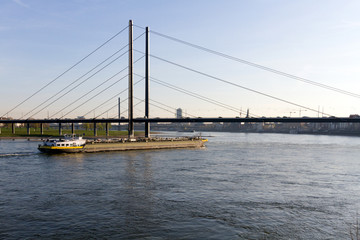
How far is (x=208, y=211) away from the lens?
804 inches

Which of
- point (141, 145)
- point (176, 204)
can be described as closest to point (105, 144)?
point (141, 145)

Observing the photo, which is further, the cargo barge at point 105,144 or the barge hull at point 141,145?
the barge hull at point 141,145

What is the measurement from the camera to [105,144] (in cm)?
6334

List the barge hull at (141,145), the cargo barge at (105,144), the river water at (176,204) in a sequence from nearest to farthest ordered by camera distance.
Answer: the river water at (176,204) < the cargo barge at (105,144) < the barge hull at (141,145)

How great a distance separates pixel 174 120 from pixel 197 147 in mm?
13415

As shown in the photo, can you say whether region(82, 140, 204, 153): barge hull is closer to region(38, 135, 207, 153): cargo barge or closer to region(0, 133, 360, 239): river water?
region(38, 135, 207, 153): cargo barge

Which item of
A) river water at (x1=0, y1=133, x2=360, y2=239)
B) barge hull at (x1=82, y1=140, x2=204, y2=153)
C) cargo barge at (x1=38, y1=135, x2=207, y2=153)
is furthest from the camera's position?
barge hull at (x1=82, y1=140, x2=204, y2=153)

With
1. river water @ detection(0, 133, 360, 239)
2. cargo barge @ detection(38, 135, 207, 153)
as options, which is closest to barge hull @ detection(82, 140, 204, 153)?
cargo barge @ detection(38, 135, 207, 153)

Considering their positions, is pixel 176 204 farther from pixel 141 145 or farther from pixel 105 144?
pixel 141 145

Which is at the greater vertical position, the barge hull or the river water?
the barge hull

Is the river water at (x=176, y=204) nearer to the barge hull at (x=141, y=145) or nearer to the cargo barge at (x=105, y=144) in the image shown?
the cargo barge at (x=105, y=144)

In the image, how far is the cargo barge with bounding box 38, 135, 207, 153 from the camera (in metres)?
56.0

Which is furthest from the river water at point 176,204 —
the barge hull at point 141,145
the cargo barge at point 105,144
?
the barge hull at point 141,145

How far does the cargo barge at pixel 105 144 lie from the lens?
56006 millimetres
